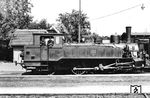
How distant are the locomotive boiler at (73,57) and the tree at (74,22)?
42249 millimetres

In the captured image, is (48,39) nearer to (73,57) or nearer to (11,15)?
(73,57)

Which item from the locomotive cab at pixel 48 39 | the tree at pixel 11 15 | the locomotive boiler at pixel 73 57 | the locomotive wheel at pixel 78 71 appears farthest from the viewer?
the tree at pixel 11 15

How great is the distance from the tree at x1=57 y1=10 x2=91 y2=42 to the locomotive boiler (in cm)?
4225

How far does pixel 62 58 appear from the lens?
62.0ft

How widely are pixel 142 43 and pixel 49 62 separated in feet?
28.6

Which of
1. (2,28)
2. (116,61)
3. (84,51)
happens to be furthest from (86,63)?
(2,28)

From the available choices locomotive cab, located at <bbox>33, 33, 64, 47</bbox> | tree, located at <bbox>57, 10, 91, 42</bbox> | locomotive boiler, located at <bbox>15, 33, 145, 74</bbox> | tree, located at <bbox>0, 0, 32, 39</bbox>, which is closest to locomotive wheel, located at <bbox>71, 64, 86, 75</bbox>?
locomotive boiler, located at <bbox>15, 33, 145, 74</bbox>

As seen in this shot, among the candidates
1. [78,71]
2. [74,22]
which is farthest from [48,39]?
[74,22]

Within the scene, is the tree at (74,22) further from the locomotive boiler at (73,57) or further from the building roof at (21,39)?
the locomotive boiler at (73,57)

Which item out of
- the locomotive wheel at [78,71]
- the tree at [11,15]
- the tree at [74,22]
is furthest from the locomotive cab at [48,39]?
the tree at [74,22]

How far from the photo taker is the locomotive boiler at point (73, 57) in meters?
18.5

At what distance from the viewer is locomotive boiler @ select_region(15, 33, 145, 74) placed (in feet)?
60.8

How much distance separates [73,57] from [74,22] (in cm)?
4781

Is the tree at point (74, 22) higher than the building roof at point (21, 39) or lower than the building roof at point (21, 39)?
higher
